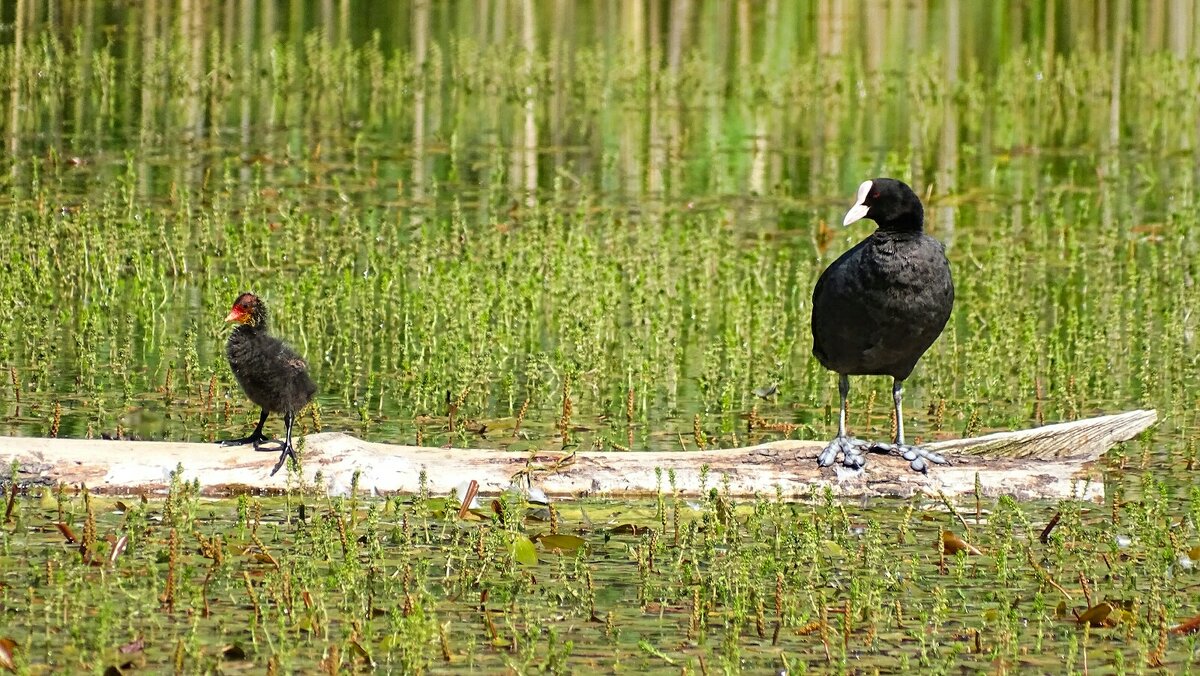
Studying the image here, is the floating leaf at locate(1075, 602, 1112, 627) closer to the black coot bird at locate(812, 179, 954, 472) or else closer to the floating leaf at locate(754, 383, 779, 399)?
the black coot bird at locate(812, 179, 954, 472)

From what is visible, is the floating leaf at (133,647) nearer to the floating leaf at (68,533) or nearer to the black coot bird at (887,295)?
the floating leaf at (68,533)

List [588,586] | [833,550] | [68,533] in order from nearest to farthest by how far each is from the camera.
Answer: [588,586] < [68,533] < [833,550]

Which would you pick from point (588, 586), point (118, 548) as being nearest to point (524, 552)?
point (588, 586)

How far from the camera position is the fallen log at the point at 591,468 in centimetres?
751

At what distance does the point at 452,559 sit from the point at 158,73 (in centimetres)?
1463

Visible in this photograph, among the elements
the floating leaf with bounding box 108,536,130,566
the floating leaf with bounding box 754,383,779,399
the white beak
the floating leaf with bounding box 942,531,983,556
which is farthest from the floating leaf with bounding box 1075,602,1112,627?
the floating leaf with bounding box 754,383,779,399

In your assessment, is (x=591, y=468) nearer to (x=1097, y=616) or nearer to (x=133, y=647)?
(x=1097, y=616)

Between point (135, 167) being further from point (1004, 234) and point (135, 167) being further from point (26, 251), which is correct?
point (1004, 234)

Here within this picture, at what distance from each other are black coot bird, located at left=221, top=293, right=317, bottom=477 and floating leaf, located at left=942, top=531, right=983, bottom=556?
8.36 ft

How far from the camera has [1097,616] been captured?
6.54 meters

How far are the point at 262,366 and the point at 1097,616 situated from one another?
3.38m

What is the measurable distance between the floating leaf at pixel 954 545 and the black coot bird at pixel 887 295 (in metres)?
0.59

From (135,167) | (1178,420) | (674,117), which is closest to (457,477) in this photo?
(1178,420)

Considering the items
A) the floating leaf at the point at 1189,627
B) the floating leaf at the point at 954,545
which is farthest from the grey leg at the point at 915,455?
the floating leaf at the point at 1189,627
